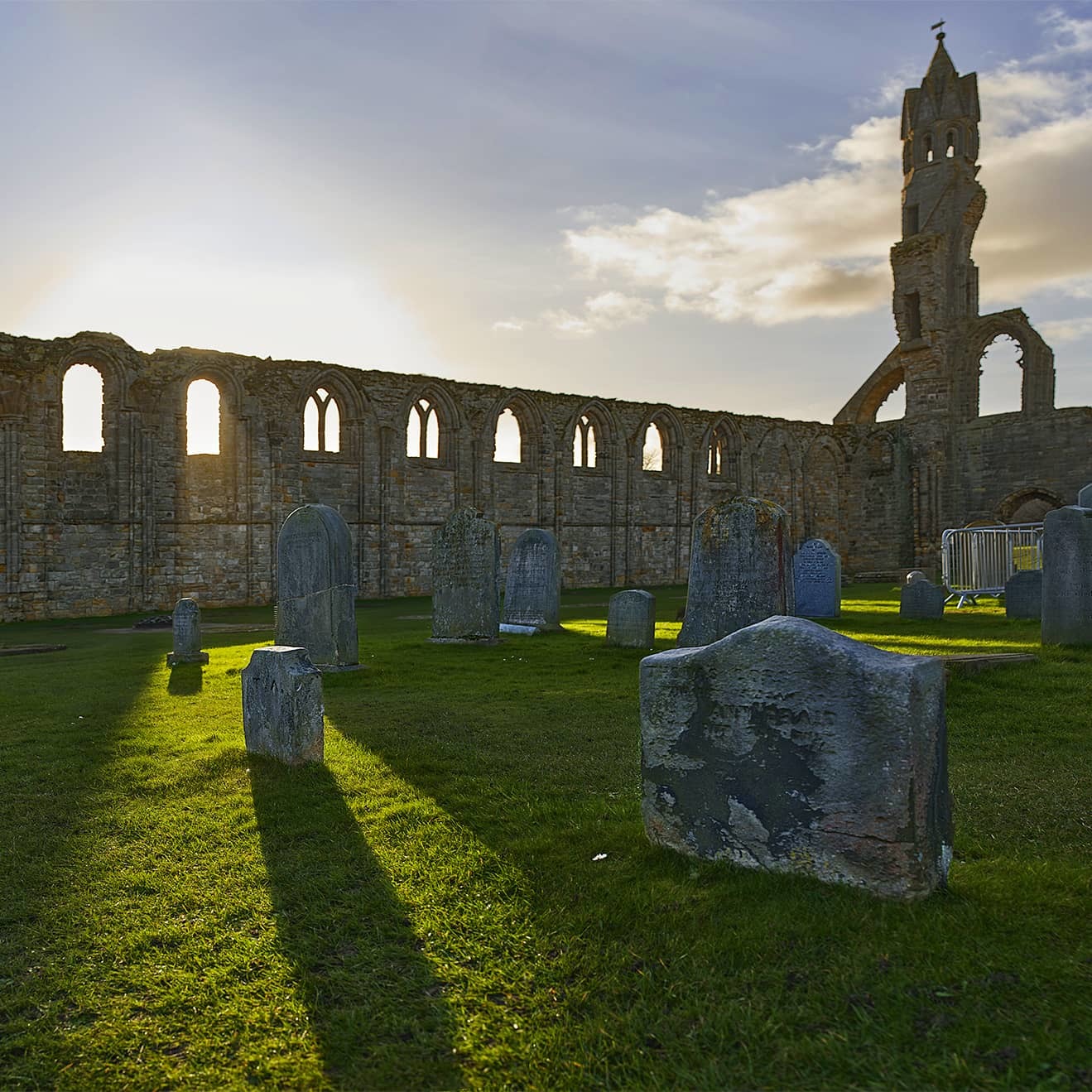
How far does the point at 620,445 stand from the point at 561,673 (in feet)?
60.0

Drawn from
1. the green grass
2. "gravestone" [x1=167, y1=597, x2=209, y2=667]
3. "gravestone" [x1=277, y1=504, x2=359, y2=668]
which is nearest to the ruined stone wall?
"gravestone" [x1=167, y1=597, x2=209, y2=667]

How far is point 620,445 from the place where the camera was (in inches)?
1022

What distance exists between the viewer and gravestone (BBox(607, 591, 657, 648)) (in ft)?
32.1

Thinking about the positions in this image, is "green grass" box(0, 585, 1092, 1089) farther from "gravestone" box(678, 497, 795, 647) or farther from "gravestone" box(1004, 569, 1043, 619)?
"gravestone" box(1004, 569, 1043, 619)

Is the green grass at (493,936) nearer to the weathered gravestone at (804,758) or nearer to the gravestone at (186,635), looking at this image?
the weathered gravestone at (804,758)

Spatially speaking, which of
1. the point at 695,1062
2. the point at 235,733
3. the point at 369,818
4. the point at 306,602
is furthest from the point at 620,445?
the point at 695,1062

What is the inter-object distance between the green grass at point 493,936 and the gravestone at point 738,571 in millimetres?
3176

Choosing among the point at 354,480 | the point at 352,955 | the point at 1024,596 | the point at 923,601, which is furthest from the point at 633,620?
the point at 354,480

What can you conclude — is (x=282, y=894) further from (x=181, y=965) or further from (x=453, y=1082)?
(x=453, y=1082)

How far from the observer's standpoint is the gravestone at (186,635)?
9.48 metres

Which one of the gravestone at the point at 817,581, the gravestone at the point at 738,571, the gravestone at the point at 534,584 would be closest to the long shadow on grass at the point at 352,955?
the gravestone at the point at 738,571

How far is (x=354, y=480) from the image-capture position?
2120cm

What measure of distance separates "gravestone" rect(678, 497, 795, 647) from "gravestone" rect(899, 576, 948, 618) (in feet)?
15.1

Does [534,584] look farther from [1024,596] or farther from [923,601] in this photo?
[1024,596]
